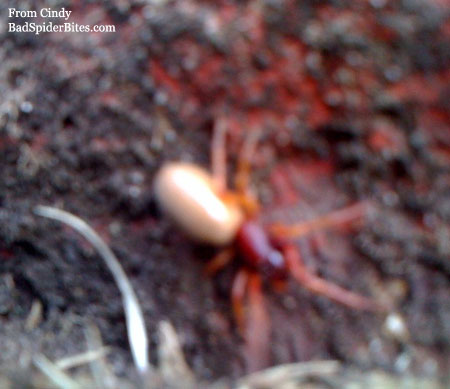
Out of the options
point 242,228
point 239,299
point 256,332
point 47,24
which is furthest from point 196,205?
point 47,24

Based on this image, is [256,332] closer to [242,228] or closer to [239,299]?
[239,299]

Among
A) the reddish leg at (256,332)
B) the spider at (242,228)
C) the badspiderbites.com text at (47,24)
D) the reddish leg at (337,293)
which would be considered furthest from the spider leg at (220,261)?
the badspiderbites.com text at (47,24)

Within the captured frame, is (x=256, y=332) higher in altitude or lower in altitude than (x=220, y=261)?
lower

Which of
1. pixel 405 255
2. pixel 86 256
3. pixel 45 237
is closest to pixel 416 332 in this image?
pixel 405 255

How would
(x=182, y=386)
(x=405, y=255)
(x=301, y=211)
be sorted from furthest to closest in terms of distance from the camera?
(x=301, y=211), (x=405, y=255), (x=182, y=386)

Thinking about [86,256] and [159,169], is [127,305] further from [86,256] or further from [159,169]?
[159,169]

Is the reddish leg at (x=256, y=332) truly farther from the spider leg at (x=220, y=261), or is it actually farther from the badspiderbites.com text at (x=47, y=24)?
the badspiderbites.com text at (x=47, y=24)

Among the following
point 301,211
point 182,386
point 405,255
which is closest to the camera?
point 182,386

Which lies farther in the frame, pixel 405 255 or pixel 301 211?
pixel 301 211
